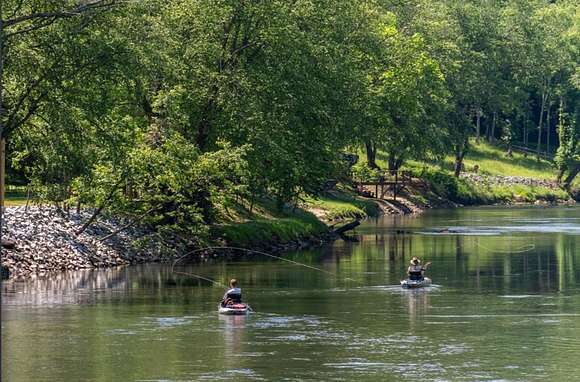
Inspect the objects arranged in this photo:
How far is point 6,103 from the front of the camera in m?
54.7

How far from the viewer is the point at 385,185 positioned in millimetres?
120750

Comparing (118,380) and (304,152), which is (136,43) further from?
(118,380)

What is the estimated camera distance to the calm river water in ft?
111

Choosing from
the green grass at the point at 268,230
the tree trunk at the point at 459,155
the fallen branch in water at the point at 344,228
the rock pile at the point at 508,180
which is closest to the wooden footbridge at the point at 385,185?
the tree trunk at the point at 459,155

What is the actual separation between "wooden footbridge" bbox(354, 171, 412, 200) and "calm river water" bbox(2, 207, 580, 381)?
45.5m

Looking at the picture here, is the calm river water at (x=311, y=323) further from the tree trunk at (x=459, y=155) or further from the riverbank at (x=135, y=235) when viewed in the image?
the tree trunk at (x=459, y=155)

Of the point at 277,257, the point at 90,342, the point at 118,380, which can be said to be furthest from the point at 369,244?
the point at 118,380

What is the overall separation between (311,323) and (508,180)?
99851mm

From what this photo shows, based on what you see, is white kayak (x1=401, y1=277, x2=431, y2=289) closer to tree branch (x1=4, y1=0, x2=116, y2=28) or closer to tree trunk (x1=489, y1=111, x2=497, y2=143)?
tree branch (x1=4, y1=0, x2=116, y2=28)

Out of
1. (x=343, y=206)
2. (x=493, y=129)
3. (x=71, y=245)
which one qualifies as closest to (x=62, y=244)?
(x=71, y=245)

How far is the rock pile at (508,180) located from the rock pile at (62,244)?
249ft

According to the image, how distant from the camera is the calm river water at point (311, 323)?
3388cm

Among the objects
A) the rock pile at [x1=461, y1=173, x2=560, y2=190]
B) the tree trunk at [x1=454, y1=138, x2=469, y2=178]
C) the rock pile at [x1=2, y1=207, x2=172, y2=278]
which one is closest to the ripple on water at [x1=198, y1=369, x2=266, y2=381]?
the rock pile at [x1=2, y1=207, x2=172, y2=278]

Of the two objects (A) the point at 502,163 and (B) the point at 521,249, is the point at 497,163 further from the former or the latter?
(B) the point at 521,249
